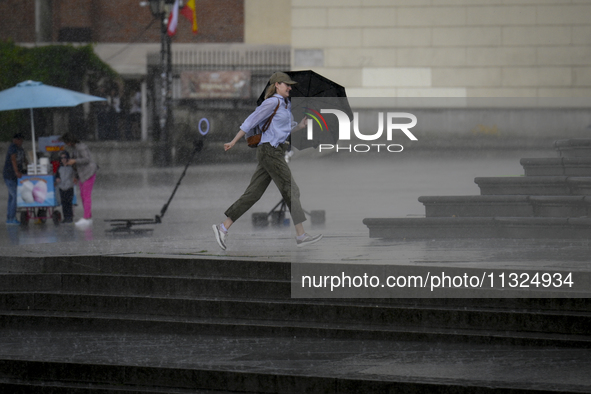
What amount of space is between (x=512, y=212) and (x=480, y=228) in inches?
18.8

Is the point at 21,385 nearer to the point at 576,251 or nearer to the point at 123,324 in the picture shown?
the point at 123,324

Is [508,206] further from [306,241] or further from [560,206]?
[306,241]

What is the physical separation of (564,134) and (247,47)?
13831 millimetres

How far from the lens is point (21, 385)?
217 inches

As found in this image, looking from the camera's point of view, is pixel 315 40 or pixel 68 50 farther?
pixel 68 50

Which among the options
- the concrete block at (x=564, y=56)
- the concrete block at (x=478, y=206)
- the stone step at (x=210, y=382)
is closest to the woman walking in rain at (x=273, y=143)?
the concrete block at (x=478, y=206)

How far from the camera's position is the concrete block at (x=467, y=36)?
1504 centimetres

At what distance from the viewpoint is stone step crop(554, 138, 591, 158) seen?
10.1 meters

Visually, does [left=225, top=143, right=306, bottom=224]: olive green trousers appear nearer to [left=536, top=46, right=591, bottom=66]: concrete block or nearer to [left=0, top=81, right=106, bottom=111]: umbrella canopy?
[left=0, top=81, right=106, bottom=111]: umbrella canopy


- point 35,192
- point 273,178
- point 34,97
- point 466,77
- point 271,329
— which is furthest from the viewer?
point 466,77

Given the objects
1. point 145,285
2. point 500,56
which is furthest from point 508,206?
point 500,56

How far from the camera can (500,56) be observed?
15.0 metres

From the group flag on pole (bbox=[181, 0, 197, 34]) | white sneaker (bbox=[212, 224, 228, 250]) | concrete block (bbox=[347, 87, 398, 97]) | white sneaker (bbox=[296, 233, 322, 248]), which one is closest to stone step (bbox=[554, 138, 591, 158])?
white sneaker (bbox=[296, 233, 322, 248])

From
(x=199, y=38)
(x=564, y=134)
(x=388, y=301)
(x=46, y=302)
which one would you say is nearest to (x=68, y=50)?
(x=199, y=38)
